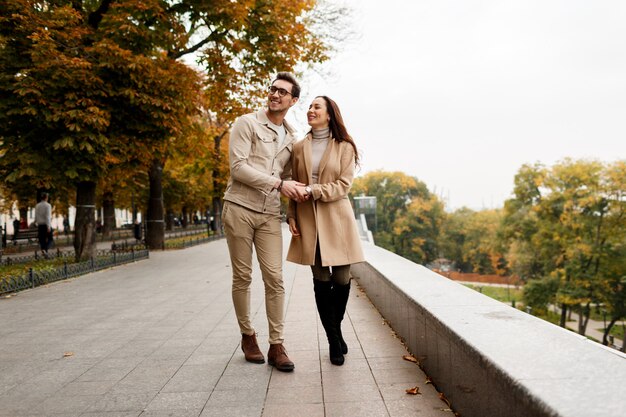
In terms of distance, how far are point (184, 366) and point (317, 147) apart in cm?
Answer: 200

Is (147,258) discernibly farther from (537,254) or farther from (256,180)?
(537,254)

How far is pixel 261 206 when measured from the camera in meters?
3.74

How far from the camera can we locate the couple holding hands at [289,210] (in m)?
3.71

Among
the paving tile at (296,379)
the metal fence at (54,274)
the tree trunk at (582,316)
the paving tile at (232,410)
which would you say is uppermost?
the metal fence at (54,274)

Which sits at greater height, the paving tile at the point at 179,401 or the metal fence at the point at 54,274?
the metal fence at the point at 54,274

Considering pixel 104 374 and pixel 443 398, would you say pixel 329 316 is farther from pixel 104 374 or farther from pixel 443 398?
pixel 104 374

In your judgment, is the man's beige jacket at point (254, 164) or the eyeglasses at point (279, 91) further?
the eyeglasses at point (279, 91)

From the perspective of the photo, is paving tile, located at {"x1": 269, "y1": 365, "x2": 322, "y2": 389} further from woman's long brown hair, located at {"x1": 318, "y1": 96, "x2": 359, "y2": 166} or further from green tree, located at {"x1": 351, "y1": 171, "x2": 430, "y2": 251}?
green tree, located at {"x1": 351, "y1": 171, "x2": 430, "y2": 251}

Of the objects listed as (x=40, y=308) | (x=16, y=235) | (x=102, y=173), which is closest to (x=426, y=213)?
(x=16, y=235)

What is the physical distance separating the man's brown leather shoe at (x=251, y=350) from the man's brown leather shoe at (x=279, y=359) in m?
0.09

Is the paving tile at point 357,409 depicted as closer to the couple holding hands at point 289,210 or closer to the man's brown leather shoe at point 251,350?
the couple holding hands at point 289,210

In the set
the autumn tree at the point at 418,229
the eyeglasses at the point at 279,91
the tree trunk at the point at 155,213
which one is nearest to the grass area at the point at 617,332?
the autumn tree at the point at 418,229

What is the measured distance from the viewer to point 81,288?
8438 millimetres

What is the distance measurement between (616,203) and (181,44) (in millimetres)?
27333
